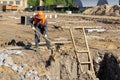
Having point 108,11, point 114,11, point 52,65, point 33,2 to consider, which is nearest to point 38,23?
point 52,65

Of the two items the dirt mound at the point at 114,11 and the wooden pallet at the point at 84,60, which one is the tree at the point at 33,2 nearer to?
the dirt mound at the point at 114,11

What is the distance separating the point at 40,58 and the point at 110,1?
56155mm

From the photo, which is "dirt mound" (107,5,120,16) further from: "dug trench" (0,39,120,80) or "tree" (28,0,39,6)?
"tree" (28,0,39,6)

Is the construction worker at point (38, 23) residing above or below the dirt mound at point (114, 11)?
above

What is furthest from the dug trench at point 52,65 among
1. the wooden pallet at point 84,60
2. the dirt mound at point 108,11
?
the dirt mound at point 108,11

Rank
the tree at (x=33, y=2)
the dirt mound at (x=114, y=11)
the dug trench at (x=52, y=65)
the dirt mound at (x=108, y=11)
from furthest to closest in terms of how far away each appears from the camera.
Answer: the tree at (x=33, y=2)
the dirt mound at (x=108, y=11)
the dirt mound at (x=114, y=11)
the dug trench at (x=52, y=65)

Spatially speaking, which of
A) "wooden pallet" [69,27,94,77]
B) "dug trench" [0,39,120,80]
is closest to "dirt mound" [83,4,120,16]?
"dug trench" [0,39,120,80]

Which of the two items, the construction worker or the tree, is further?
the tree

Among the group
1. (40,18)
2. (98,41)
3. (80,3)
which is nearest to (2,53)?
(40,18)

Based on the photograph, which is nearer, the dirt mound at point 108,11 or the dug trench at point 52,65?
the dug trench at point 52,65

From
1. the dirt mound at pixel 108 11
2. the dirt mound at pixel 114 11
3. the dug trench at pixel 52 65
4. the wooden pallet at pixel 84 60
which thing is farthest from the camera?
the dirt mound at pixel 108 11

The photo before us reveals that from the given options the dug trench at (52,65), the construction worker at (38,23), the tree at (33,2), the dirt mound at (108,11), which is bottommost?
the tree at (33,2)

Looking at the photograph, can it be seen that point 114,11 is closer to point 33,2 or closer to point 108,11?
point 108,11

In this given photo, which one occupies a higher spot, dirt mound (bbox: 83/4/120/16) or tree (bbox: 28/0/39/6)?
dirt mound (bbox: 83/4/120/16)
